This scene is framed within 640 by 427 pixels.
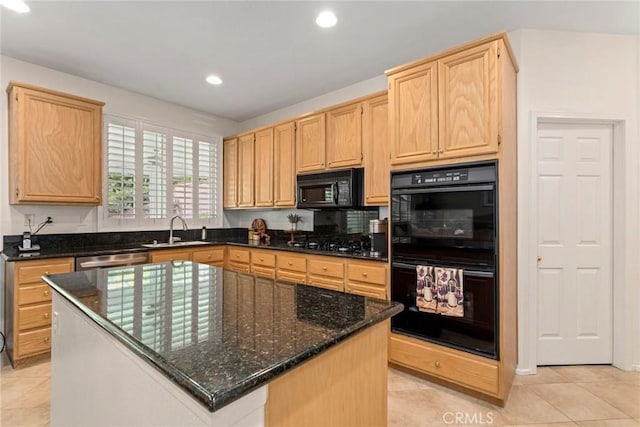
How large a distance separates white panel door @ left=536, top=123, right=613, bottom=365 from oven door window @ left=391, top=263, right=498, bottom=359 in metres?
0.96

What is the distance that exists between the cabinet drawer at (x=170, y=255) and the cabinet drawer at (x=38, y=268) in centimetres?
75

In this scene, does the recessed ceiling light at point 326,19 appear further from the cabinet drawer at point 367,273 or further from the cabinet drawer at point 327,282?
the cabinet drawer at point 327,282

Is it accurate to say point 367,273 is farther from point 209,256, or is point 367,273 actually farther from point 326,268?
point 209,256

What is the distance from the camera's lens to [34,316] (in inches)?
107

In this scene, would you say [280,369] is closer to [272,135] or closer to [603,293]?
[603,293]

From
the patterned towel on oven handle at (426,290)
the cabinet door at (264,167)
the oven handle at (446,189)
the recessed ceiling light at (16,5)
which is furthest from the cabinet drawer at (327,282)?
the recessed ceiling light at (16,5)

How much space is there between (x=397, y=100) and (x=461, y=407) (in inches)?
91.4

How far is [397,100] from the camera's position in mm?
2635

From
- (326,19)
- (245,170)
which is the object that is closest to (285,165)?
(245,170)

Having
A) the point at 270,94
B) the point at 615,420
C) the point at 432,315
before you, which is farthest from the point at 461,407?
the point at 270,94

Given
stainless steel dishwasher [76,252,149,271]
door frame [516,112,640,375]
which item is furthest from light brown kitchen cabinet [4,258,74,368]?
door frame [516,112,640,375]

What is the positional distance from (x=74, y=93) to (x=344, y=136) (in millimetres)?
2968

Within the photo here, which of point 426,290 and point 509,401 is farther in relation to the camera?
point 426,290

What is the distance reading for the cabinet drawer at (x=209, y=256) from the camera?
153 inches
